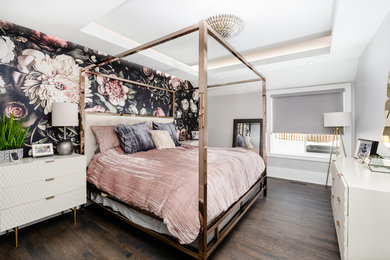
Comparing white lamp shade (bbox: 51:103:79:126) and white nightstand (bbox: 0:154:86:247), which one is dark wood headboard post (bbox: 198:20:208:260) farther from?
white lamp shade (bbox: 51:103:79:126)

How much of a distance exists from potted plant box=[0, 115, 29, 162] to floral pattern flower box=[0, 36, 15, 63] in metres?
0.63

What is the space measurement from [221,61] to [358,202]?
10.1 ft

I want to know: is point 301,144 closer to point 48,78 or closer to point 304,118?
point 304,118

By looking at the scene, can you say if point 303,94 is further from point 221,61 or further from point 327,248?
point 327,248

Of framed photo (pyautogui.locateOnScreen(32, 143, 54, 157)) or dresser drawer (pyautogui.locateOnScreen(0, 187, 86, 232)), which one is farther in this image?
framed photo (pyautogui.locateOnScreen(32, 143, 54, 157))

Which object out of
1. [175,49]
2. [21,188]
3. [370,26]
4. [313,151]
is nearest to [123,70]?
[175,49]

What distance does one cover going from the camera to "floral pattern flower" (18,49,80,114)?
2.17 meters

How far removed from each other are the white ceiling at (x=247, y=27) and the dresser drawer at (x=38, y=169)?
4.86ft

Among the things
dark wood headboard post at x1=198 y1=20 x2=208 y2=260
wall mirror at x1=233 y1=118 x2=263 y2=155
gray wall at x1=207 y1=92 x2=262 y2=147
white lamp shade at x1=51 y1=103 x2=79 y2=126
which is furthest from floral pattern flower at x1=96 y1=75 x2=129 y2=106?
wall mirror at x1=233 y1=118 x2=263 y2=155

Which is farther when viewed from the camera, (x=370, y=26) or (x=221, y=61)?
(x=221, y=61)

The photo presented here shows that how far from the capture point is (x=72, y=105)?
2.22m

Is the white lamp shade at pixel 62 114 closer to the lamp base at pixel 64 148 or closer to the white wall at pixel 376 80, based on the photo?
the lamp base at pixel 64 148

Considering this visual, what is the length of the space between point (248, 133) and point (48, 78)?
3.70 meters

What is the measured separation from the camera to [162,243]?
1780 millimetres
